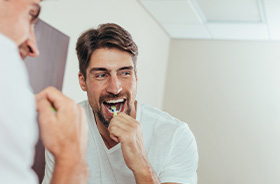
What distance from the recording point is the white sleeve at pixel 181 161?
1.30 metres

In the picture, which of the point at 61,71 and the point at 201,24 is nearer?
→ the point at 61,71

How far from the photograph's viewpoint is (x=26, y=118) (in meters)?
0.48

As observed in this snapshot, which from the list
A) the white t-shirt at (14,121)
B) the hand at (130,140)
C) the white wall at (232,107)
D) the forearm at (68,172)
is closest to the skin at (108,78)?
the hand at (130,140)

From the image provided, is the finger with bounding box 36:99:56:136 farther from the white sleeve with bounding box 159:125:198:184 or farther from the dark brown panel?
the dark brown panel

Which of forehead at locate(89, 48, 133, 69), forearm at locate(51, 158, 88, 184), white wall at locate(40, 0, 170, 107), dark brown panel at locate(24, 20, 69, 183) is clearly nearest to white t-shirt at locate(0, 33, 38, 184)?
forearm at locate(51, 158, 88, 184)

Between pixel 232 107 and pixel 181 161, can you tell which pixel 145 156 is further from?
pixel 232 107

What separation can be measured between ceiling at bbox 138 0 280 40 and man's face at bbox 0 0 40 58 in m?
3.19

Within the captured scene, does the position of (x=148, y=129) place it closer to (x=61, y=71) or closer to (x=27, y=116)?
(x=27, y=116)

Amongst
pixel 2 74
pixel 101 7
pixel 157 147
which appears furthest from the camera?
pixel 101 7

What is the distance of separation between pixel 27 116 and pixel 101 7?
9.20ft

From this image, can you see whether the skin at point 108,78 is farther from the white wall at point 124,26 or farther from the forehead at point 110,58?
the white wall at point 124,26

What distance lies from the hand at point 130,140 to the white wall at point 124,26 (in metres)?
1.38

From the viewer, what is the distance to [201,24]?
4.36 meters

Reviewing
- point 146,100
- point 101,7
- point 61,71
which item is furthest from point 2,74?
point 146,100
